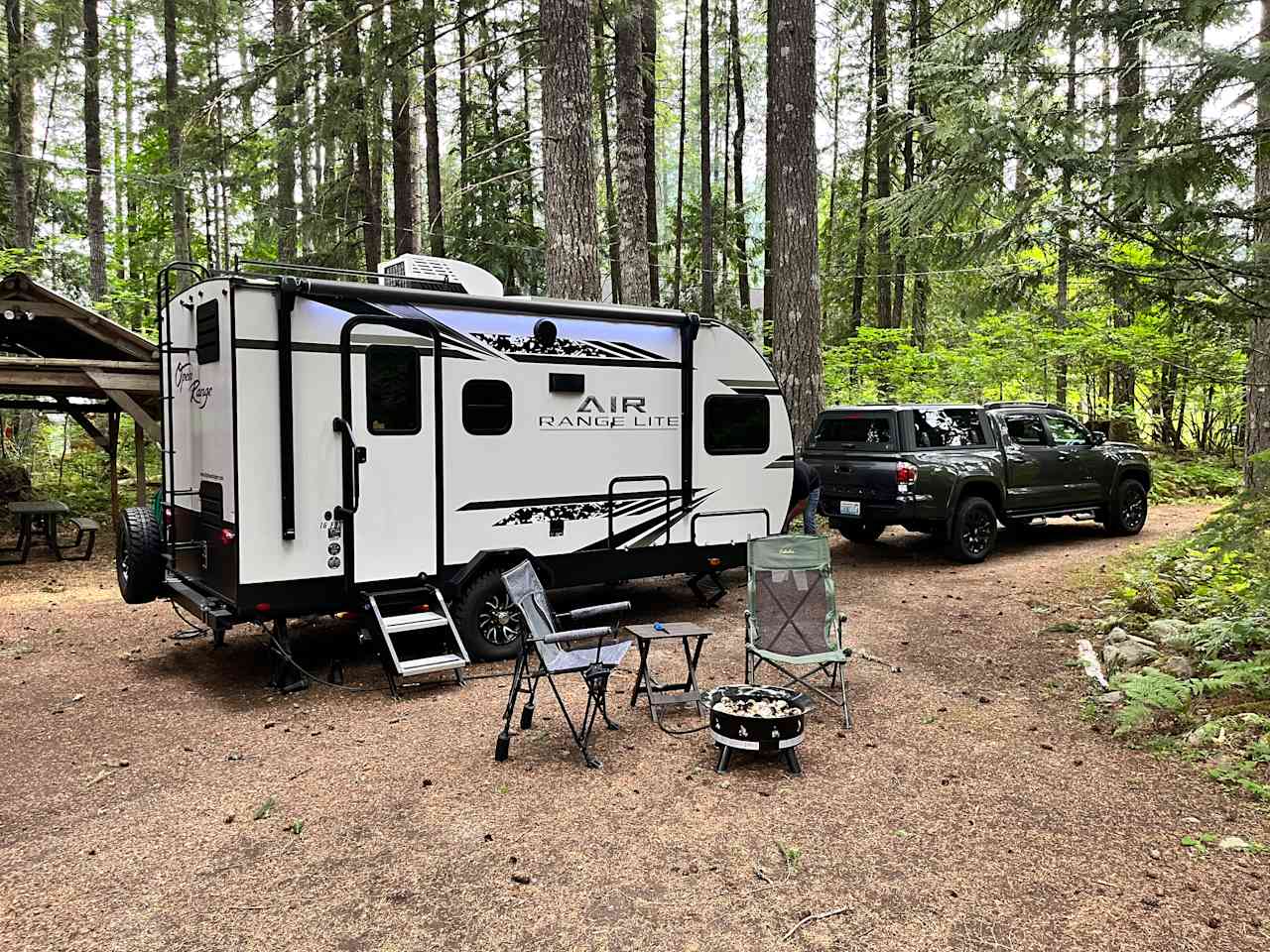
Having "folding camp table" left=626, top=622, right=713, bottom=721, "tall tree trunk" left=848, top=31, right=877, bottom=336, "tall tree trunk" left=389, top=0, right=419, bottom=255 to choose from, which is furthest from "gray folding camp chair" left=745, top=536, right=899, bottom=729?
"tall tree trunk" left=848, top=31, right=877, bottom=336

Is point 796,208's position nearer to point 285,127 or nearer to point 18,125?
Result: point 285,127

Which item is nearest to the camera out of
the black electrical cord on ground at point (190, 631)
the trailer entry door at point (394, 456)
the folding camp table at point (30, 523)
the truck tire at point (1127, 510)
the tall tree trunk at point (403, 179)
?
the trailer entry door at point (394, 456)

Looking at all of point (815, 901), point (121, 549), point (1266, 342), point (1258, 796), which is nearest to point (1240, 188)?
point (1258, 796)

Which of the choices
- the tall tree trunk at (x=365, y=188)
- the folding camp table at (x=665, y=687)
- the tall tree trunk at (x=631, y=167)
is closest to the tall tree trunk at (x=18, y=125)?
the tall tree trunk at (x=365, y=188)

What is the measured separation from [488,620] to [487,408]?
166cm

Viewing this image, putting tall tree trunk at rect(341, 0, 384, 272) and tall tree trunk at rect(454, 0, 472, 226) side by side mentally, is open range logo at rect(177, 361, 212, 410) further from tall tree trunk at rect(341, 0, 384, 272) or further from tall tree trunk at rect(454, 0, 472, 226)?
tall tree trunk at rect(454, 0, 472, 226)

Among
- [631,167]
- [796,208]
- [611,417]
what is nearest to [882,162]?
[796,208]

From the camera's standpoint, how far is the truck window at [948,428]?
9781 millimetres

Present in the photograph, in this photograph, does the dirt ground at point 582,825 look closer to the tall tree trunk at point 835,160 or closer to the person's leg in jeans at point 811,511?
the person's leg in jeans at point 811,511

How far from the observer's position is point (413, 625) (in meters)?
6.14

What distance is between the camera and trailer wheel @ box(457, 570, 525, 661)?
21.6 ft

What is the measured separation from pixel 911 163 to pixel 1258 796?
16.5 m

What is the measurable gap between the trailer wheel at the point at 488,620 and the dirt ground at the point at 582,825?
0.46 metres

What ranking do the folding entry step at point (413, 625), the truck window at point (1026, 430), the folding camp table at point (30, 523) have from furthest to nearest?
the truck window at point (1026, 430), the folding camp table at point (30, 523), the folding entry step at point (413, 625)
